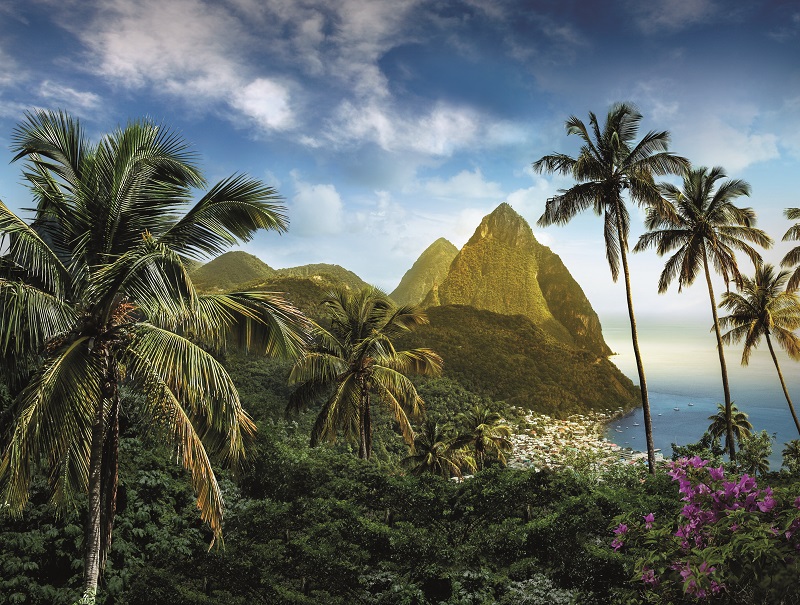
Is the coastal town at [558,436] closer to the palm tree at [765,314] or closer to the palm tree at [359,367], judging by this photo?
the palm tree at [765,314]

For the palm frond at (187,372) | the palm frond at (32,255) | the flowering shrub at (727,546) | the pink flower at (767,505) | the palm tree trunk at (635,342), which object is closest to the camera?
the flowering shrub at (727,546)

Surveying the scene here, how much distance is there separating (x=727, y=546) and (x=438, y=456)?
2003 centimetres

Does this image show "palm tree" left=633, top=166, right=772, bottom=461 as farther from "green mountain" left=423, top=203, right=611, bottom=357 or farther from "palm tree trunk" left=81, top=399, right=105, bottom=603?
"green mountain" left=423, top=203, right=611, bottom=357

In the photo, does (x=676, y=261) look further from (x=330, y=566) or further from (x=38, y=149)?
(x=38, y=149)

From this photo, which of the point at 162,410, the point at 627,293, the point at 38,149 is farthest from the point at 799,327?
the point at 38,149

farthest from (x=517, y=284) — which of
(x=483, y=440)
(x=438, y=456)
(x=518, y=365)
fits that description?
(x=438, y=456)

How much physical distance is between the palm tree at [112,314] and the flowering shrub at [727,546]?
15.6 feet

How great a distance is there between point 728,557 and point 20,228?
7.22 meters

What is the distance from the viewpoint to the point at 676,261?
59.3ft

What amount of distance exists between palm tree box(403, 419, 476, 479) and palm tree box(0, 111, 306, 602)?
1593cm

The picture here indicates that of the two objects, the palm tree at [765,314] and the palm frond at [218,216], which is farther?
the palm tree at [765,314]

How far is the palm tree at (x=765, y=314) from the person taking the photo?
21094mm

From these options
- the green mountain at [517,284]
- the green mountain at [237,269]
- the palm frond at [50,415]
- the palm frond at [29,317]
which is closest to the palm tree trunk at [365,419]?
the palm frond at [50,415]

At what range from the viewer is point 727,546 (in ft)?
9.08
